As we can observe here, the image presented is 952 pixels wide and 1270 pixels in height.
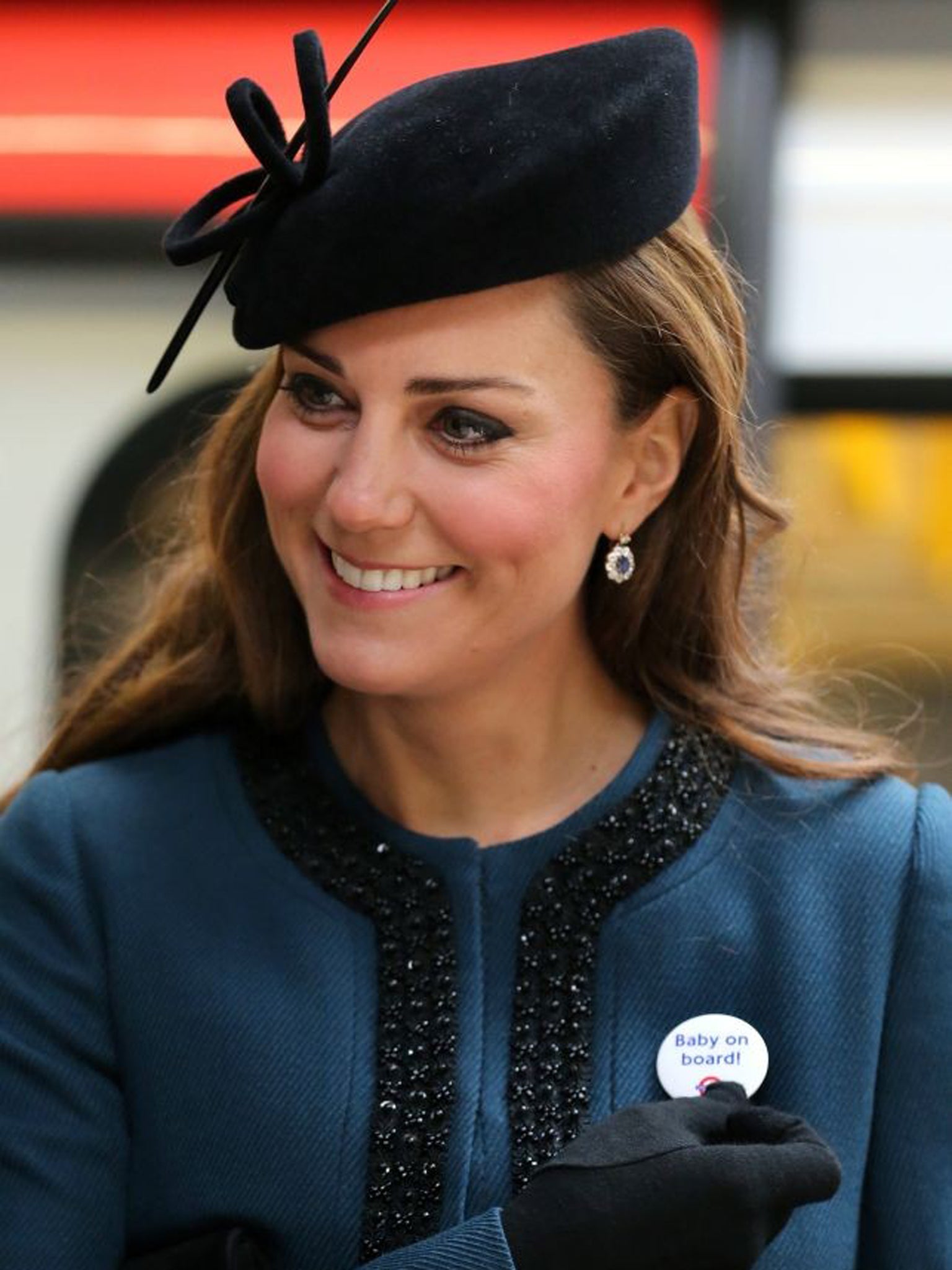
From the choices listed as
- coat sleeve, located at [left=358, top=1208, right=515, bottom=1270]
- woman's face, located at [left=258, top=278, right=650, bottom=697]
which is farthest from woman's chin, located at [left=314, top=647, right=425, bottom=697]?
coat sleeve, located at [left=358, top=1208, right=515, bottom=1270]

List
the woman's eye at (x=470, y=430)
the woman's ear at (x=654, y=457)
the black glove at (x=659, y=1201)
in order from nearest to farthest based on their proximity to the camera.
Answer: the black glove at (x=659, y=1201) → the woman's eye at (x=470, y=430) → the woman's ear at (x=654, y=457)

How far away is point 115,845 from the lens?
2.00 metres

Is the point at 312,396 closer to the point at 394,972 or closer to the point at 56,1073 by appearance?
the point at 394,972

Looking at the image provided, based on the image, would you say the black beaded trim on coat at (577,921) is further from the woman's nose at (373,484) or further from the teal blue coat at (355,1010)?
the woman's nose at (373,484)

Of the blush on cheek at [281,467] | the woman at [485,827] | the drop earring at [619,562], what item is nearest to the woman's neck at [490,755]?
the woman at [485,827]

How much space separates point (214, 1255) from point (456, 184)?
0.94m

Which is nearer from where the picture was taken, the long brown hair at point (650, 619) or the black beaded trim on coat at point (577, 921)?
the black beaded trim on coat at point (577, 921)

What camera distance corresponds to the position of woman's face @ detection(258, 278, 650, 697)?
1.79 metres

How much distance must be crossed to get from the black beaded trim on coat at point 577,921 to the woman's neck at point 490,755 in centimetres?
5

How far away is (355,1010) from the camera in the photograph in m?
1.93

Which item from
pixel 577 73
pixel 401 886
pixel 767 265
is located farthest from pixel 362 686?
pixel 767 265

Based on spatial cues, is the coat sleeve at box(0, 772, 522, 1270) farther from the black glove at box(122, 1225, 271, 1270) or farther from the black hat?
the black hat

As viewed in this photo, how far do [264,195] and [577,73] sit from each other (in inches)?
11.5

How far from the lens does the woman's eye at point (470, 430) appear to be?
1799 millimetres
